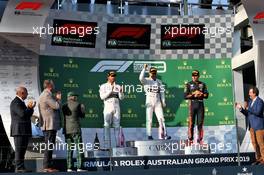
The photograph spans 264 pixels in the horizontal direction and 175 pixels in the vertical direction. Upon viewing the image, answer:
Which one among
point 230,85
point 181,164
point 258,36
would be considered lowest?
point 181,164

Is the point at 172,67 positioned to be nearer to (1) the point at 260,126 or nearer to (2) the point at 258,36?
(2) the point at 258,36

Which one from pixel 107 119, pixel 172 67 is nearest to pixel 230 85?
pixel 172 67

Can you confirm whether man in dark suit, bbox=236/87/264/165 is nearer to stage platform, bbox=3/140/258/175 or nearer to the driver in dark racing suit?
stage platform, bbox=3/140/258/175

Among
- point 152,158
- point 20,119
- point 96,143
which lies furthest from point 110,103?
point 20,119

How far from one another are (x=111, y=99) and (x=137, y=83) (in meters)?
1.84

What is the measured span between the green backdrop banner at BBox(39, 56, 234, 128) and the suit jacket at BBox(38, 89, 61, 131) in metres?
2.67

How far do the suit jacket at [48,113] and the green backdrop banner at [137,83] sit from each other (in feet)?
8.77

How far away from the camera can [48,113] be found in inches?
313

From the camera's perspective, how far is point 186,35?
11328mm

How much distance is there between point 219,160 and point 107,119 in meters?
2.31

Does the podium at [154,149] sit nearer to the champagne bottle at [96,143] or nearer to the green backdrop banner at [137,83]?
the champagne bottle at [96,143]

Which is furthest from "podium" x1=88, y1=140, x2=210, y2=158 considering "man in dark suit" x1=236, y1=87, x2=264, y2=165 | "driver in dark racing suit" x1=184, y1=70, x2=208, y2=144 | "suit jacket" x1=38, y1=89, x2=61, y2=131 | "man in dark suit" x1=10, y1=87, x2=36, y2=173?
"man in dark suit" x1=10, y1=87, x2=36, y2=173

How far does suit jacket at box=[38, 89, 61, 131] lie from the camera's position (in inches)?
312

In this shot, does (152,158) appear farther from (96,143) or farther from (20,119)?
(20,119)
